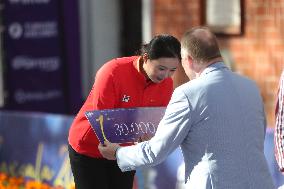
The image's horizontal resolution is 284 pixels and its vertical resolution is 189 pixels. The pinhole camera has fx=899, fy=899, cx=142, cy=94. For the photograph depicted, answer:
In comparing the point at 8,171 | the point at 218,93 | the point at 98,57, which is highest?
the point at 218,93

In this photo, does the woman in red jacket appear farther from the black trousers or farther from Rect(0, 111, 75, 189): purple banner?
Rect(0, 111, 75, 189): purple banner

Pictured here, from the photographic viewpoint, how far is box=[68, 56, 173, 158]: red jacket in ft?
16.4

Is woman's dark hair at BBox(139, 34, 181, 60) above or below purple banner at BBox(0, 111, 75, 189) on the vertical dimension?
above

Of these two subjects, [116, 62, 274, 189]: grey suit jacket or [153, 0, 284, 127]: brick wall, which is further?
[153, 0, 284, 127]: brick wall

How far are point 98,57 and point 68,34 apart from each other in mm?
502

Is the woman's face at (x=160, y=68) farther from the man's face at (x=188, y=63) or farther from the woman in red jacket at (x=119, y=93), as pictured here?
the man's face at (x=188, y=63)

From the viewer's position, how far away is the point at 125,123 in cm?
485

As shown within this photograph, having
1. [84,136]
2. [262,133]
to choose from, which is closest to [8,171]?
[84,136]

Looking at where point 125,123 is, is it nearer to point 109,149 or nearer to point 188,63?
point 109,149

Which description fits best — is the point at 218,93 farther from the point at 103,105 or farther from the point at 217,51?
the point at 103,105

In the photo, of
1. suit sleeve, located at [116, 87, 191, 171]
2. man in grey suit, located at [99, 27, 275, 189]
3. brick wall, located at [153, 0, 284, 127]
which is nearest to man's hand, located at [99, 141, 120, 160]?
suit sleeve, located at [116, 87, 191, 171]

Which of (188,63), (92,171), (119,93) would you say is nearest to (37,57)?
(92,171)

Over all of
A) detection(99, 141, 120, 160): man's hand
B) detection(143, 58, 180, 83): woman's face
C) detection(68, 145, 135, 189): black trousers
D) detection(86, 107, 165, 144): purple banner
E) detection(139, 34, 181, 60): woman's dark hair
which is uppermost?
detection(139, 34, 181, 60): woman's dark hair

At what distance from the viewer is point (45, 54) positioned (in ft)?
35.8
